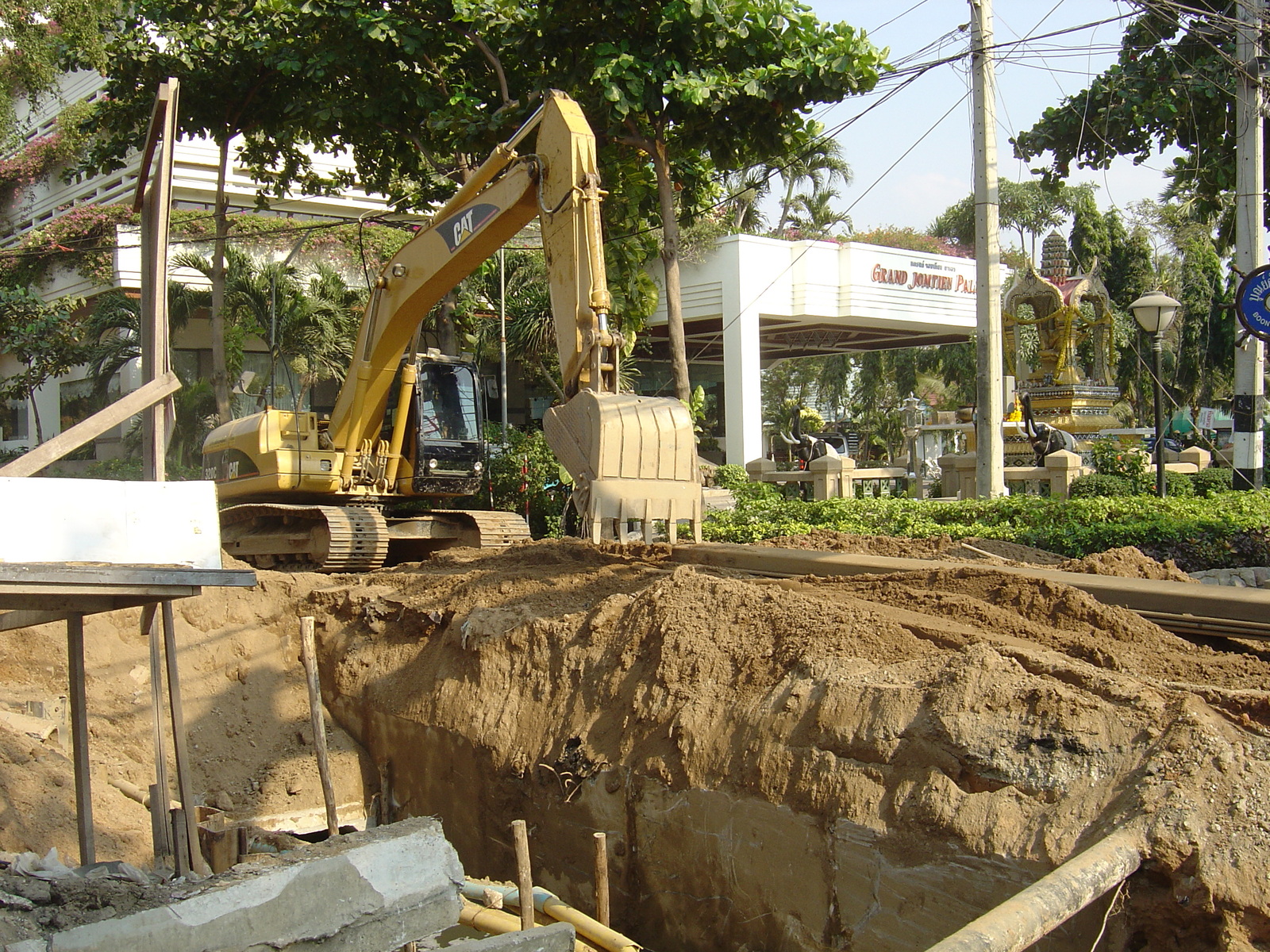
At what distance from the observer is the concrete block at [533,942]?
3.81 metres

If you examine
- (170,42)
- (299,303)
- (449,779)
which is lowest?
(449,779)

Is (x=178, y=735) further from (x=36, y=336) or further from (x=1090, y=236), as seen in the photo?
(x=1090, y=236)

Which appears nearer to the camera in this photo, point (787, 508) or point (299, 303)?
point (787, 508)

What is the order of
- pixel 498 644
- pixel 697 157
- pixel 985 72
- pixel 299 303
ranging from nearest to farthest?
pixel 498 644 → pixel 985 72 → pixel 697 157 → pixel 299 303

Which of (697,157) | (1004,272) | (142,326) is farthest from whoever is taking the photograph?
(1004,272)

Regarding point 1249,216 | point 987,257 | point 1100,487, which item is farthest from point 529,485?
point 1249,216

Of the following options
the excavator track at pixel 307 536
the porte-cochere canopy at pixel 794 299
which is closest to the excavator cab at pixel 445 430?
the excavator track at pixel 307 536

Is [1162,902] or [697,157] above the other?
[697,157]

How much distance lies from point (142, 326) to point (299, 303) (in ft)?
59.8

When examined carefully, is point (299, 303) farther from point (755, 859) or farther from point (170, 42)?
point (755, 859)

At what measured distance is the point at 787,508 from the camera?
14.1m

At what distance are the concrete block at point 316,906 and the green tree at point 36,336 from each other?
2089 cm

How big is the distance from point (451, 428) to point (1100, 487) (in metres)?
8.66

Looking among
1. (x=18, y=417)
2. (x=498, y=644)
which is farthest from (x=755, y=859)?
(x=18, y=417)
